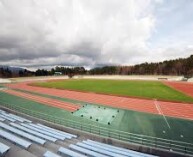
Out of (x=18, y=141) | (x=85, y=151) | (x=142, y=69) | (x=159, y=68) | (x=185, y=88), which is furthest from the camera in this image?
(x=142, y=69)

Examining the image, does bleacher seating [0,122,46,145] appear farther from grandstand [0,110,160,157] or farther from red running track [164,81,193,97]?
red running track [164,81,193,97]

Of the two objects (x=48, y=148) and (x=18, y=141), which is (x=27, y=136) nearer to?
(x=18, y=141)

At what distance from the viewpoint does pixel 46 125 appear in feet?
55.8

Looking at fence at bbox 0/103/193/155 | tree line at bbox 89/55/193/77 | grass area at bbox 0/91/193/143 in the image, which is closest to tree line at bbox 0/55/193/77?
tree line at bbox 89/55/193/77

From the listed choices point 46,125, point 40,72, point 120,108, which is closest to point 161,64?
point 40,72

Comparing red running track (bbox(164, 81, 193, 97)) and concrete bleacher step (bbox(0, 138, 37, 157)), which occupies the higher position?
concrete bleacher step (bbox(0, 138, 37, 157))

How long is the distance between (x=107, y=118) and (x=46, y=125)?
279 inches

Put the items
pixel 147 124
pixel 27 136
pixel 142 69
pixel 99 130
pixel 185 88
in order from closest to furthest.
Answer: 1. pixel 27 136
2. pixel 99 130
3. pixel 147 124
4. pixel 185 88
5. pixel 142 69

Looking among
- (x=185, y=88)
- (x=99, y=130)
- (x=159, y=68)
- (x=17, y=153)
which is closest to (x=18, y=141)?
(x=17, y=153)

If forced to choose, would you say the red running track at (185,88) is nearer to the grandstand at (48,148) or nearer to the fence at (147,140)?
the fence at (147,140)

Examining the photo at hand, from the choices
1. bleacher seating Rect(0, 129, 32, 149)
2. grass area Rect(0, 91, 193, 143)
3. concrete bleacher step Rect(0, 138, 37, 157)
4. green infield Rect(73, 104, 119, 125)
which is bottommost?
green infield Rect(73, 104, 119, 125)

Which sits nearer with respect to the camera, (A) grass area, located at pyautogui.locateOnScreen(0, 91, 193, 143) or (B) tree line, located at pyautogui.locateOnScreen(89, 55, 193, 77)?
(A) grass area, located at pyautogui.locateOnScreen(0, 91, 193, 143)

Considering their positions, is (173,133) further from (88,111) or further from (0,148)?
(0,148)

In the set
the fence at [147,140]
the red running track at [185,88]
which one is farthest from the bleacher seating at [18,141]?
the red running track at [185,88]
